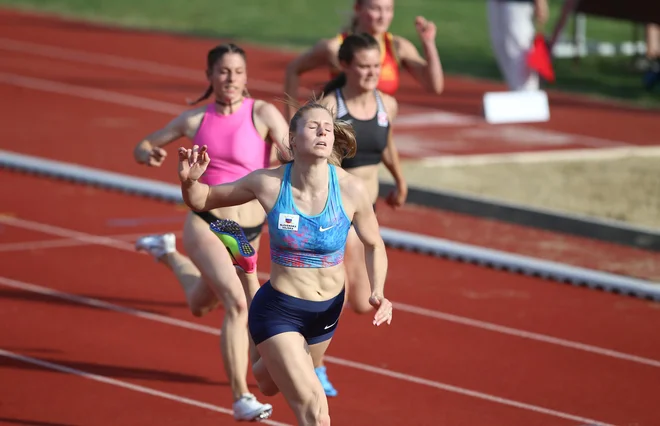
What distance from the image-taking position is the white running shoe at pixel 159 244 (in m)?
8.84

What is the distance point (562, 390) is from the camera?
26.7 feet

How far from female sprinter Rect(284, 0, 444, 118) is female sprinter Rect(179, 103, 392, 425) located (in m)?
2.62

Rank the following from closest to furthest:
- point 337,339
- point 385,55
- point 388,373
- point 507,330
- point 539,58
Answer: point 388,373, point 337,339, point 385,55, point 507,330, point 539,58

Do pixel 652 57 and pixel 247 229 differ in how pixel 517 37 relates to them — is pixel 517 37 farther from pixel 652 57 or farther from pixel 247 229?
pixel 247 229

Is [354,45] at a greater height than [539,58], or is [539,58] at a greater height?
[354,45]

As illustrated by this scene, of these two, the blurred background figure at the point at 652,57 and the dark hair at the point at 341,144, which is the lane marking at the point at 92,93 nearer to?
the blurred background figure at the point at 652,57

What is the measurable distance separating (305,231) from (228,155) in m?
1.66

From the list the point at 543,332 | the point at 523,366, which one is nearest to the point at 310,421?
the point at 523,366

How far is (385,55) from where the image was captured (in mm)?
9141

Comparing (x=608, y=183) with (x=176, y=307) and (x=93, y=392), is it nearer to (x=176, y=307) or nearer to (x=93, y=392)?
(x=176, y=307)

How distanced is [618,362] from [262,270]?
321 cm

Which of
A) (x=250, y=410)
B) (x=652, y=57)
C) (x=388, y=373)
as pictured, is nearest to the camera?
(x=250, y=410)

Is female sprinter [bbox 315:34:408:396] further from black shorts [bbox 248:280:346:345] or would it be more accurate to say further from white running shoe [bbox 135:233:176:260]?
black shorts [bbox 248:280:346:345]

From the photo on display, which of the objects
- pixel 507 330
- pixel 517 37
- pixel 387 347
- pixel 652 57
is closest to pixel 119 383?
pixel 387 347
